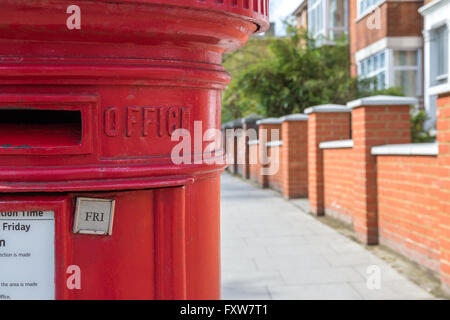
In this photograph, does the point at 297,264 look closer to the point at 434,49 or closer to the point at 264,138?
the point at 264,138

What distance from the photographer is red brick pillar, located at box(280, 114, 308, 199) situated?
437 inches

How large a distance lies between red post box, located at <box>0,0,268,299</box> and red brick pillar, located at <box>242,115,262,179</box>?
47.8 feet

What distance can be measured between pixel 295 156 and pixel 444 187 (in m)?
6.75

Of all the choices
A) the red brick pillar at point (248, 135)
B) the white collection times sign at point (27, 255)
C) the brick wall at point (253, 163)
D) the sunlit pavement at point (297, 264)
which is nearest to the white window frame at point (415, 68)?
the red brick pillar at point (248, 135)

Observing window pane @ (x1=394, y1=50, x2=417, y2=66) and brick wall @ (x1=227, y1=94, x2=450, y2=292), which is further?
window pane @ (x1=394, y1=50, x2=417, y2=66)

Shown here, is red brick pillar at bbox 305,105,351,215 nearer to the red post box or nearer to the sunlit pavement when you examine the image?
the sunlit pavement

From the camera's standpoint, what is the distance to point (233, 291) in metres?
4.64

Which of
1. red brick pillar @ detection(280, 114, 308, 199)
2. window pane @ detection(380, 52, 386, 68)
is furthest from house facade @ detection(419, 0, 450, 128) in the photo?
red brick pillar @ detection(280, 114, 308, 199)

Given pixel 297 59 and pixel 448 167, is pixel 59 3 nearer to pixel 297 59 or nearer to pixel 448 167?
pixel 448 167

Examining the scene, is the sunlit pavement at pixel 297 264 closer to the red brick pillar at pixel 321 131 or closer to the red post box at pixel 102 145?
the red brick pillar at pixel 321 131

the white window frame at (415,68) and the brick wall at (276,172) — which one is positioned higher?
the white window frame at (415,68)

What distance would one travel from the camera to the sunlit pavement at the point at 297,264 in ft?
15.0

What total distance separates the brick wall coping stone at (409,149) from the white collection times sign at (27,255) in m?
4.25

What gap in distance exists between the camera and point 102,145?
1250 mm
